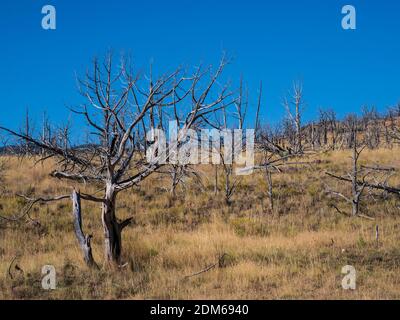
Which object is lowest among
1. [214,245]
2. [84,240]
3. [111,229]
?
[214,245]

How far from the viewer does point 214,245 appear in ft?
38.7

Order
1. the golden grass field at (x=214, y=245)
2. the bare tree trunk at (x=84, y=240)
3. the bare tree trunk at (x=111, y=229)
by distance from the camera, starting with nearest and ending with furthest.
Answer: the golden grass field at (x=214, y=245), the bare tree trunk at (x=111, y=229), the bare tree trunk at (x=84, y=240)

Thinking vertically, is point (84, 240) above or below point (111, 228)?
below

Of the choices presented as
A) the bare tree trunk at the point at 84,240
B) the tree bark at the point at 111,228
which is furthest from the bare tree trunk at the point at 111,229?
the bare tree trunk at the point at 84,240

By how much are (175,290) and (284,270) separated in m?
2.35

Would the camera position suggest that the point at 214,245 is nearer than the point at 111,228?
No

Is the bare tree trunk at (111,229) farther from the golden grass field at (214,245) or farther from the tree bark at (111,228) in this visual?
the golden grass field at (214,245)

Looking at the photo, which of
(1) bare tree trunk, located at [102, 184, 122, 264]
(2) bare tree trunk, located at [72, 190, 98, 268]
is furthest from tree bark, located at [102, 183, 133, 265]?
(2) bare tree trunk, located at [72, 190, 98, 268]

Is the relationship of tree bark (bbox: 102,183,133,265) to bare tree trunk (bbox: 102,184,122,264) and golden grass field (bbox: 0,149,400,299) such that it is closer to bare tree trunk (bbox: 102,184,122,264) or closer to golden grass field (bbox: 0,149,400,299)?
bare tree trunk (bbox: 102,184,122,264)

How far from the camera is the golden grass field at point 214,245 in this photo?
8.02m

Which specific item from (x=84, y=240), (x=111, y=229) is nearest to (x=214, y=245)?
(x=111, y=229)

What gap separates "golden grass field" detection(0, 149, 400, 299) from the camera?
802 cm

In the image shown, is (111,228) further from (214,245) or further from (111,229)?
(214,245)

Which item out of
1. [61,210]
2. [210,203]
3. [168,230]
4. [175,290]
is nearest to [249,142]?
[210,203]
